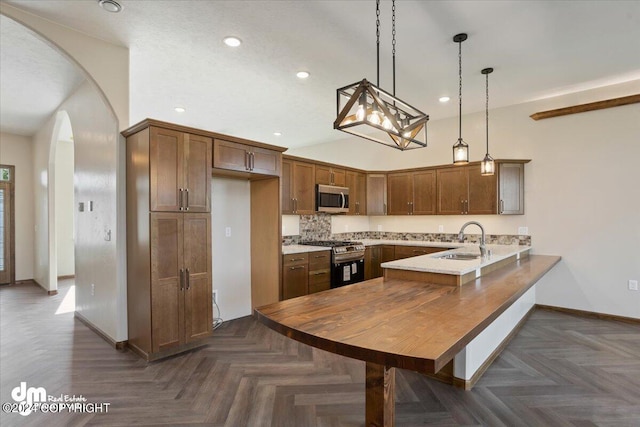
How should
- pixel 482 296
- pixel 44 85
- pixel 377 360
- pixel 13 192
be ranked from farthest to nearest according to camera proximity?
pixel 13 192 < pixel 44 85 < pixel 482 296 < pixel 377 360

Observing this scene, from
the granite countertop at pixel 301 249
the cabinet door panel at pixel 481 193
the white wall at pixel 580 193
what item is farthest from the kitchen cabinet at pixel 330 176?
the white wall at pixel 580 193

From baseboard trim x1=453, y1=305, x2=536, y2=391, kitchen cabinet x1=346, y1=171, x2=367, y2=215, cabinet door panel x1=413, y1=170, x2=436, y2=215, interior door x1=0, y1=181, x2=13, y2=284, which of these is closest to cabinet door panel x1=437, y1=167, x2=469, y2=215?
cabinet door panel x1=413, y1=170, x2=436, y2=215

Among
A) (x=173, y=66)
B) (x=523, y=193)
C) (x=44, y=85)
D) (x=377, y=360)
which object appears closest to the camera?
(x=377, y=360)

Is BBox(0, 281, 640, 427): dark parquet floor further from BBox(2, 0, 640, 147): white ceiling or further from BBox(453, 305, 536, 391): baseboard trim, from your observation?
BBox(2, 0, 640, 147): white ceiling

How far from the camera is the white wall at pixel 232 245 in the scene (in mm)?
4055

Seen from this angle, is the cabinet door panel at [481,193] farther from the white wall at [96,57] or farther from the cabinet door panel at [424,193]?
the white wall at [96,57]

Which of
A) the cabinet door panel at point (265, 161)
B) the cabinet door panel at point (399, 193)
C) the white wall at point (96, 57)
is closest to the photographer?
the white wall at point (96, 57)

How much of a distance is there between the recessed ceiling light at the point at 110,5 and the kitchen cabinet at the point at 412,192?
4588 mm

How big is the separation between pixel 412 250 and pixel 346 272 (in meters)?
1.25

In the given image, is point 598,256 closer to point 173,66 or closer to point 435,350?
point 435,350

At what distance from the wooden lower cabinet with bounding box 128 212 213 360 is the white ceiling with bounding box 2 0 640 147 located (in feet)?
5.55

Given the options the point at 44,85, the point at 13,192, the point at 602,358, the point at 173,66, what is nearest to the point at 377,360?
the point at 602,358

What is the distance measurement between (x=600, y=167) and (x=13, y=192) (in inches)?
403

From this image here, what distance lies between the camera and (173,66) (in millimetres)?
→ 3613
